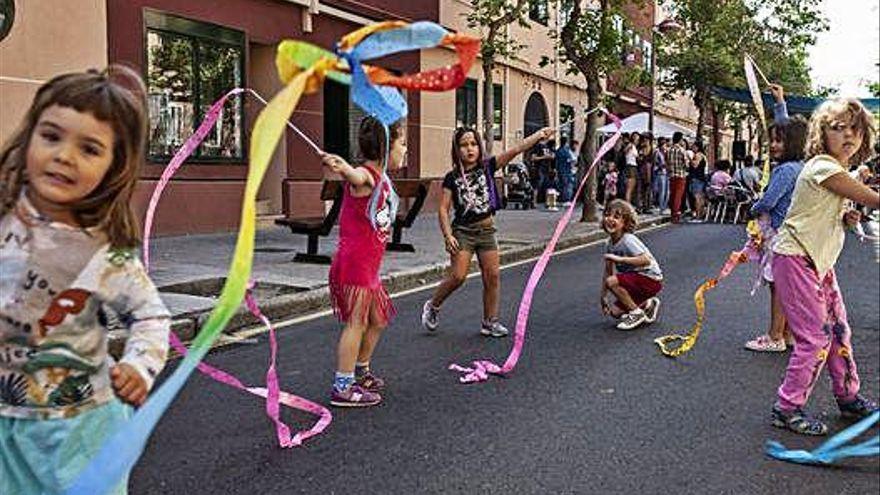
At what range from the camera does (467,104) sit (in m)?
23.8

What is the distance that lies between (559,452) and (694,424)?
36.1 inches

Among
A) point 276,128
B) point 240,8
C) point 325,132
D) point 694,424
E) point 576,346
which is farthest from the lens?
point 325,132

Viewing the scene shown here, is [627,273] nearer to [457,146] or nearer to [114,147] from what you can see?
[457,146]

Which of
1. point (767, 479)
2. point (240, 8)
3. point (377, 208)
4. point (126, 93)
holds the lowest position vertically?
point (767, 479)

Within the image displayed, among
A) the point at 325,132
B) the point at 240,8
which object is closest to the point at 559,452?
the point at 240,8

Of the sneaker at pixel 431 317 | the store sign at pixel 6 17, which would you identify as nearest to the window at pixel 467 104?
the store sign at pixel 6 17

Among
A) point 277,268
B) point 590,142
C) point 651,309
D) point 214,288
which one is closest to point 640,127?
point 590,142

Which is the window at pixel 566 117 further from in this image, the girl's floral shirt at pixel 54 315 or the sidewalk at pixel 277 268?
the girl's floral shirt at pixel 54 315

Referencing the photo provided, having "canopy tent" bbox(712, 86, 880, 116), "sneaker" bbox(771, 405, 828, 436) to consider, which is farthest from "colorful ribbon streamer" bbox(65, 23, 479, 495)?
"canopy tent" bbox(712, 86, 880, 116)

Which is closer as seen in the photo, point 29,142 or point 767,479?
point 29,142

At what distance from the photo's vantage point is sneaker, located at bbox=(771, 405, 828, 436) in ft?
15.8

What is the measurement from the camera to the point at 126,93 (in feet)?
7.72

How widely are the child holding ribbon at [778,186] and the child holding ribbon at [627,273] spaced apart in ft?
3.46

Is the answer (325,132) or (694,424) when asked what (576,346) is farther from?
(325,132)
